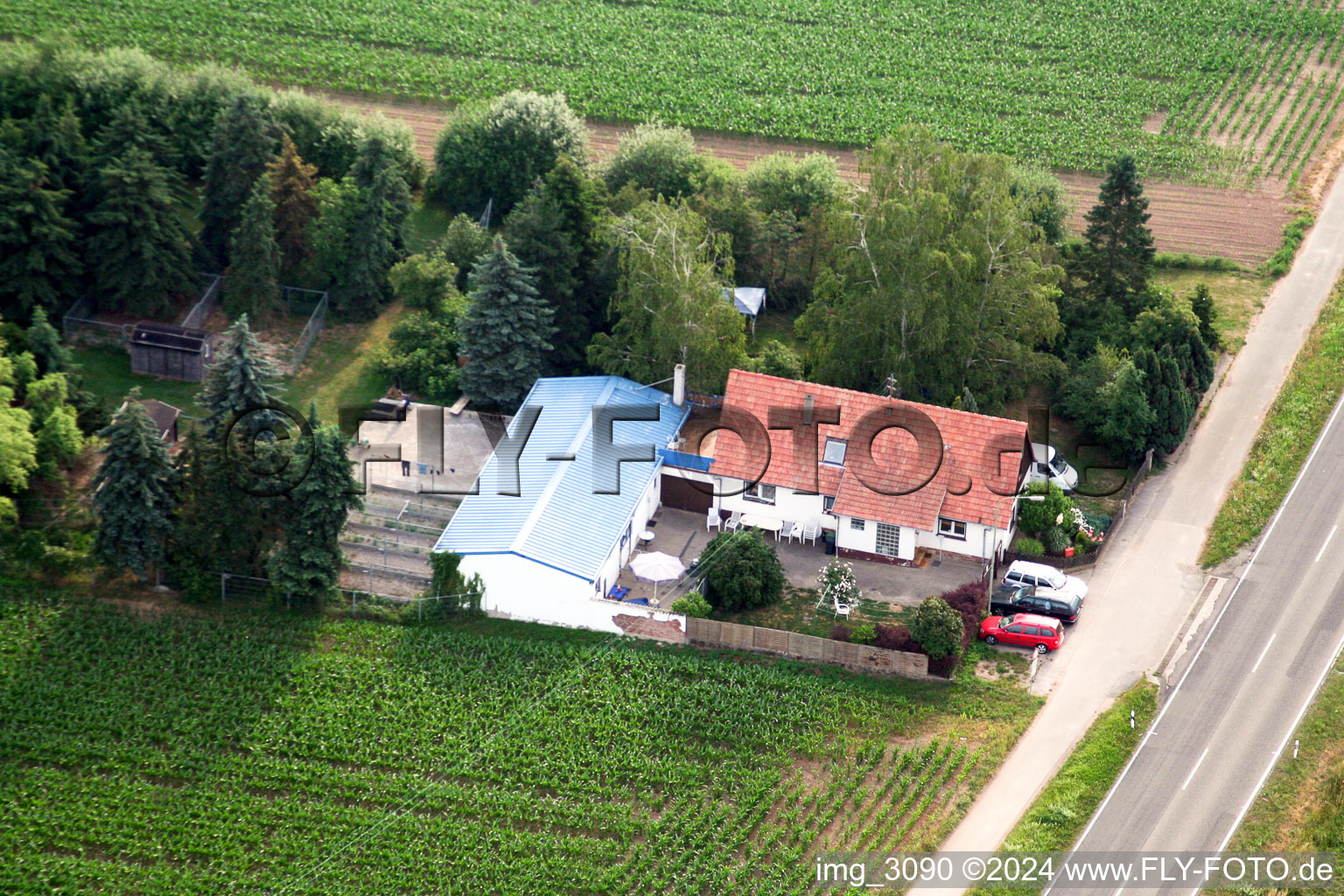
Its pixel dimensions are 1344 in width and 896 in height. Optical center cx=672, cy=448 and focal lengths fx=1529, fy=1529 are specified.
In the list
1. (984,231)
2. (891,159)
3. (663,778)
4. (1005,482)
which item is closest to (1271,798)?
(1005,482)

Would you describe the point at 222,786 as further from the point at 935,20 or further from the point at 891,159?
the point at 935,20

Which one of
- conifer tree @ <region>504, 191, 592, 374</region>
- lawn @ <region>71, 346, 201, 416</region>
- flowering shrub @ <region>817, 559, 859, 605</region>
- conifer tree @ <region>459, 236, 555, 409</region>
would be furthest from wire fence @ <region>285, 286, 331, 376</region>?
flowering shrub @ <region>817, 559, 859, 605</region>

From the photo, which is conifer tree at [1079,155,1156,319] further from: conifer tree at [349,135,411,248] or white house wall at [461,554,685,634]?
conifer tree at [349,135,411,248]

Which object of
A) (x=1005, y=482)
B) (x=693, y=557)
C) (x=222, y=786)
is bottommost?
(x=222, y=786)

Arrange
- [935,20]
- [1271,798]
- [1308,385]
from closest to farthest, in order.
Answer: [1271,798] < [1308,385] < [935,20]

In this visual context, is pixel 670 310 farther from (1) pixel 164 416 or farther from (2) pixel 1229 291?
(2) pixel 1229 291

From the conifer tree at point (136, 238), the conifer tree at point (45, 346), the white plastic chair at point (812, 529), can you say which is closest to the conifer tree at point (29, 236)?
the conifer tree at point (136, 238)
